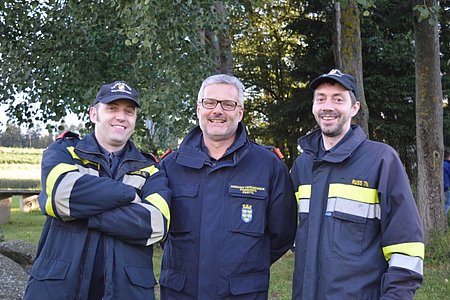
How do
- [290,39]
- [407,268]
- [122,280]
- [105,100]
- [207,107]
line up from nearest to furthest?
[407,268], [122,280], [105,100], [207,107], [290,39]

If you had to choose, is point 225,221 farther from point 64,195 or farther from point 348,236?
point 64,195

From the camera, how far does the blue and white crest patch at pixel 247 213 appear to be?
127 inches

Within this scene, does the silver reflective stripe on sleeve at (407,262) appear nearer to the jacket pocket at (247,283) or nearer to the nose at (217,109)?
the jacket pocket at (247,283)

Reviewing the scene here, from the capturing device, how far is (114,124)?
10.2 feet

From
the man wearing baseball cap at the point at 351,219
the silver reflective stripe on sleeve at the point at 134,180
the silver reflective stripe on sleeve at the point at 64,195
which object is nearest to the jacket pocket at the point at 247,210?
the man wearing baseball cap at the point at 351,219

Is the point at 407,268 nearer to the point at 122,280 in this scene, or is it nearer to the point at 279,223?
the point at 279,223

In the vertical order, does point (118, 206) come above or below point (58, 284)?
above

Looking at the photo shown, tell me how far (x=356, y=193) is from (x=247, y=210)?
71cm

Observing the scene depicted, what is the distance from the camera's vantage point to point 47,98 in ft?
25.7

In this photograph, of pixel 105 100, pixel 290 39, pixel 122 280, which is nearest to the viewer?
pixel 122 280

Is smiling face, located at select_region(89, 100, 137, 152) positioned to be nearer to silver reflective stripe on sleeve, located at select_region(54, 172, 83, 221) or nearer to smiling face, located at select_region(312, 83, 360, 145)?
silver reflective stripe on sleeve, located at select_region(54, 172, 83, 221)

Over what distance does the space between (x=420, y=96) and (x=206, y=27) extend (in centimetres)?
363

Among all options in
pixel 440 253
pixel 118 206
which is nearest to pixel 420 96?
pixel 440 253

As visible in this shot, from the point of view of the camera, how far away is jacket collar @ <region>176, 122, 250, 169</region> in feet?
10.8
